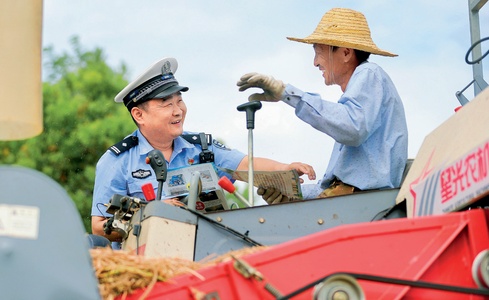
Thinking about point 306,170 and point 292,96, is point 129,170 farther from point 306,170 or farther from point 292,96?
point 292,96

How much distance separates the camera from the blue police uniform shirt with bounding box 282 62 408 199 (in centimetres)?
486

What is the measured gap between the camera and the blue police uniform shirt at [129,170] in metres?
5.73

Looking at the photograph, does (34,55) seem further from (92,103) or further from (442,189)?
(92,103)

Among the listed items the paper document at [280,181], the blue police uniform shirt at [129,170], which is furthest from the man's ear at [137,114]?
→ the paper document at [280,181]

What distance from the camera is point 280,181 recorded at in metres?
4.96

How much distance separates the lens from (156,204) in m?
4.14

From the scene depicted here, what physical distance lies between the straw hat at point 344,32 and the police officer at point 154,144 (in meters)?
0.82

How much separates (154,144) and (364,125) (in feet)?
5.66

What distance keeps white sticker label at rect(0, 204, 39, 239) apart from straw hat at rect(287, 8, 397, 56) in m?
3.16

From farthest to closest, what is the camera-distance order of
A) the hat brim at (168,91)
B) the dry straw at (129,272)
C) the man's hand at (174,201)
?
the hat brim at (168,91)
the man's hand at (174,201)
the dry straw at (129,272)

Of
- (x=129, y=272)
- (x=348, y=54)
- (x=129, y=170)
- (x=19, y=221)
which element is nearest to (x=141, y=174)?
(x=129, y=170)

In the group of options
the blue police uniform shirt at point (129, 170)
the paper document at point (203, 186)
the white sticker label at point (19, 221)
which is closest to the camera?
the white sticker label at point (19, 221)

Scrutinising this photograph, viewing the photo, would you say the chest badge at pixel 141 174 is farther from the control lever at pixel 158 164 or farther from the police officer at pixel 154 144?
the control lever at pixel 158 164

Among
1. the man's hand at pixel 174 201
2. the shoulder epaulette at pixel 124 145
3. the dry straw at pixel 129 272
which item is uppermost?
the shoulder epaulette at pixel 124 145
